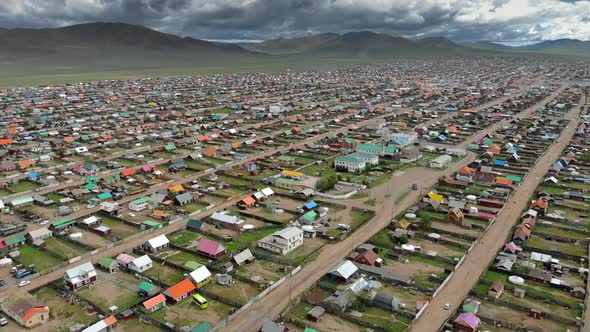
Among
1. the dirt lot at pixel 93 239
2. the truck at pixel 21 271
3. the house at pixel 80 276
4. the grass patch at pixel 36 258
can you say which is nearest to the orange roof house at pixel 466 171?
the dirt lot at pixel 93 239

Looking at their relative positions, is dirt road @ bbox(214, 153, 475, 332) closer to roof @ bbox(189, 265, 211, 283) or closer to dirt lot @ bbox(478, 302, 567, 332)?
roof @ bbox(189, 265, 211, 283)

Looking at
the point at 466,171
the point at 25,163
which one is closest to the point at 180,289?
the point at 466,171

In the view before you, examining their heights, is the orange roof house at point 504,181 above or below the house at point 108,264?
above

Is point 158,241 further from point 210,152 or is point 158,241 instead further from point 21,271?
point 210,152

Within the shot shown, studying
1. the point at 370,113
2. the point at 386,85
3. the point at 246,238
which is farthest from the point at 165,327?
the point at 386,85

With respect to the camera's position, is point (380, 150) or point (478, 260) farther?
point (380, 150)

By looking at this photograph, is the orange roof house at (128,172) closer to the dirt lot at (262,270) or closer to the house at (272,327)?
the dirt lot at (262,270)
